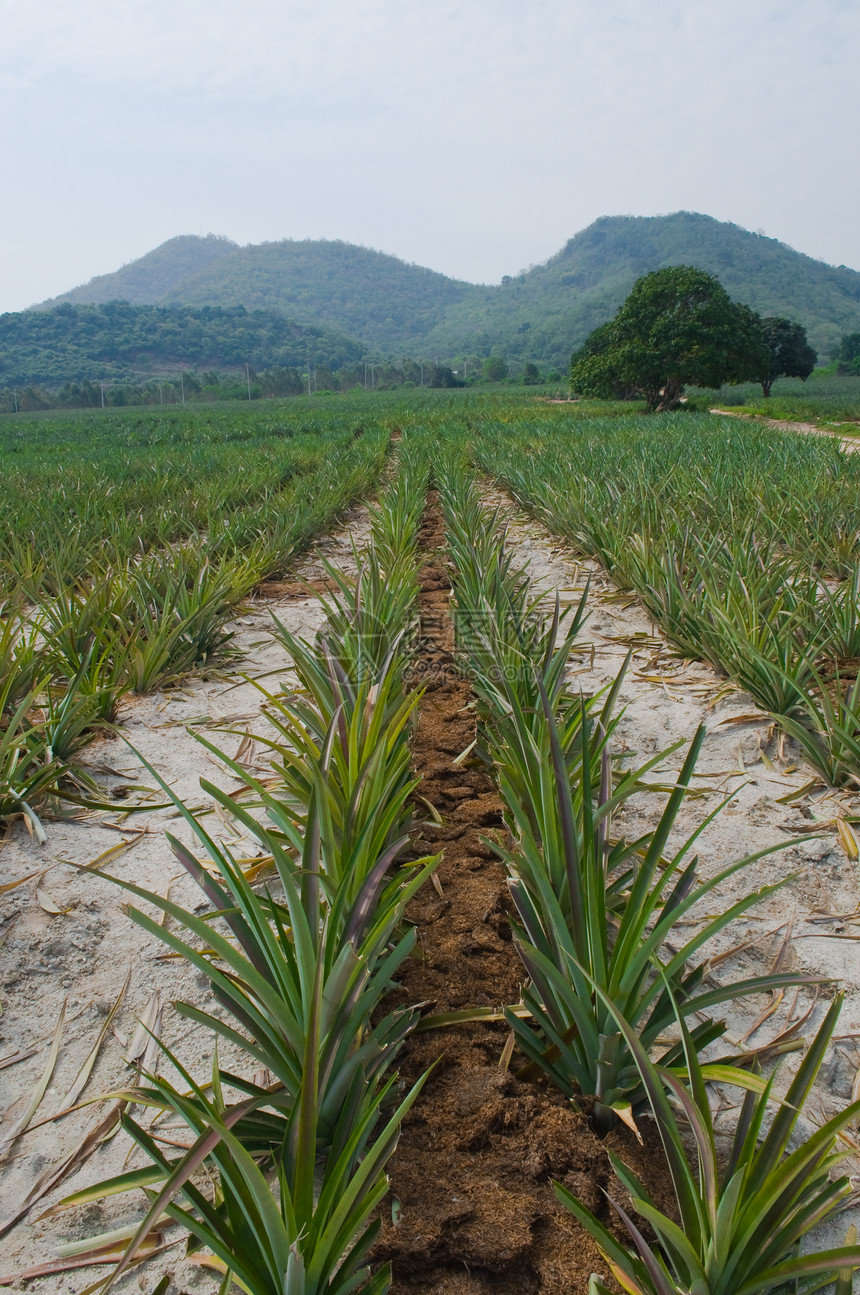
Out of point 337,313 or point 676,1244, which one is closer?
point 676,1244

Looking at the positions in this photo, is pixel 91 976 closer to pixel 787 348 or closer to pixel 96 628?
pixel 96 628

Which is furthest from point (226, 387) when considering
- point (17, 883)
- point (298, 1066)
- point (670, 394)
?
point (298, 1066)

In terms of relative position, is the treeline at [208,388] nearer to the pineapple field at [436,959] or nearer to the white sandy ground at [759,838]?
the pineapple field at [436,959]

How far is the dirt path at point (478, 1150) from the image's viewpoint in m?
0.75

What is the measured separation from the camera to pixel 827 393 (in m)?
26.9

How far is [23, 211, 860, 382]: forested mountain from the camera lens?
3816 inches

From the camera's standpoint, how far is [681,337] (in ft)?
68.6

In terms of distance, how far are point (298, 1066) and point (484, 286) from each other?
171604 millimetres

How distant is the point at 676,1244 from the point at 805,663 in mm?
1615

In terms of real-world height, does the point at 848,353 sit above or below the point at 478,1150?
above

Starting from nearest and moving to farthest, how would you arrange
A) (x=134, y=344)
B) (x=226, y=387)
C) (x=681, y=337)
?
(x=681, y=337) < (x=226, y=387) < (x=134, y=344)

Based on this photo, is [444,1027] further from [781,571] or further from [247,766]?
[781,571]

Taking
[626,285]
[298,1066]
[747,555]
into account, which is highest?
[626,285]

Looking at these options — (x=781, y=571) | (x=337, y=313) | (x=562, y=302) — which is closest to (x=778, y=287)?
(x=562, y=302)
